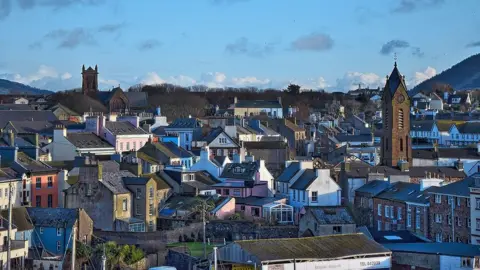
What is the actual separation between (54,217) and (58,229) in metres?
0.82

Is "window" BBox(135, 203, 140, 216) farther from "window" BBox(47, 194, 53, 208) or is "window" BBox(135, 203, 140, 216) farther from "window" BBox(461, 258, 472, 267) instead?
"window" BBox(461, 258, 472, 267)

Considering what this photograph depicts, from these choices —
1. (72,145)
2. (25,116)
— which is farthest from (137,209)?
(25,116)

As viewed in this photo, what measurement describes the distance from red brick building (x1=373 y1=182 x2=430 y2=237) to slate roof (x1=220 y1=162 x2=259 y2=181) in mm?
10263

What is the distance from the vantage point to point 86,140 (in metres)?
77.4

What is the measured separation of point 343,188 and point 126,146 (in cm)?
2327

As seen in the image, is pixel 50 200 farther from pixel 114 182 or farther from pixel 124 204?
pixel 124 204

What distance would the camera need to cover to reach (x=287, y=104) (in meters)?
192

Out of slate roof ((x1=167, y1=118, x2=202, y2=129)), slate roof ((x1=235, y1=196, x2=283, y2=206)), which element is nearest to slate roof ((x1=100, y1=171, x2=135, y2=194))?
slate roof ((x1=235, y1=196, x2=283, y2=206))

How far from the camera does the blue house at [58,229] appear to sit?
48375 millimetres

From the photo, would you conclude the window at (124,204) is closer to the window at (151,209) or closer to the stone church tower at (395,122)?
the window at (151,209)

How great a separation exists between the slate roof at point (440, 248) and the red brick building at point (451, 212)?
3.27 metres

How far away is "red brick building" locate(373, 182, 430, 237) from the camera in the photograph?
5431 cm

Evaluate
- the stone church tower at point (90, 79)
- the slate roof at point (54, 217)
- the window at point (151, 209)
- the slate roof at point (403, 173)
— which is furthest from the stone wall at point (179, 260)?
the stone church tower at point (90, 79)

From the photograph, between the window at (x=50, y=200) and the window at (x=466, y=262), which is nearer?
the window at (x=466, y=262)
